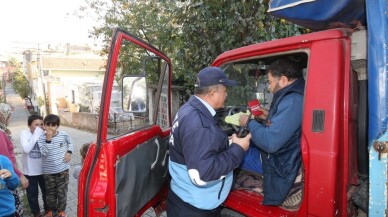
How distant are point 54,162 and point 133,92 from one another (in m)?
2.13

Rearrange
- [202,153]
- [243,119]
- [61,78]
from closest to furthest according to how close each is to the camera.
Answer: [202,153] → [243,119] → [61,78]

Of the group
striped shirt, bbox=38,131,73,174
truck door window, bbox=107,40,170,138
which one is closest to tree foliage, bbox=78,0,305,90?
truck door window, bbox=107,40,170,138

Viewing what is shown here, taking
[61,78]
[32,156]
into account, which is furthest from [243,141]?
[61,78]

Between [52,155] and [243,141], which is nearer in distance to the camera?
[243,141]

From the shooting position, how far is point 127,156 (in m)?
1.91

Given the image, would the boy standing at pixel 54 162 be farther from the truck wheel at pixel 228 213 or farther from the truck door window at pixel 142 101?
the truck wheel at pixel 228 213

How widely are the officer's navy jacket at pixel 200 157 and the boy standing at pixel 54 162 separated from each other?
241cm

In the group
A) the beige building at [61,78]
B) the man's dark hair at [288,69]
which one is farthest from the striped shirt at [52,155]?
the beige building at [61,78]

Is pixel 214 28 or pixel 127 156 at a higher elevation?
pixel 214 28

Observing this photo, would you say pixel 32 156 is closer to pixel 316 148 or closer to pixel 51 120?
pixel 51 120

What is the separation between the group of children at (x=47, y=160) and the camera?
3.83 metres

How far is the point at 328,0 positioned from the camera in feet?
5.33

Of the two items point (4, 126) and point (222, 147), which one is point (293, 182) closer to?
point (222, 147)

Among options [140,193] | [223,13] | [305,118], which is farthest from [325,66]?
[223,13]
